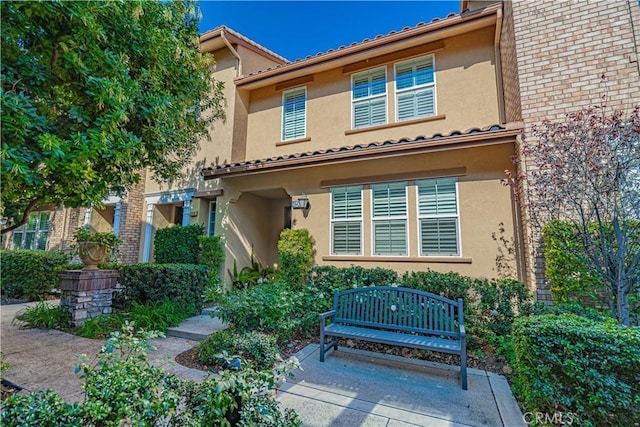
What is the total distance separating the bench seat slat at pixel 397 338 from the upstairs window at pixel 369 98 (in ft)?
20.6

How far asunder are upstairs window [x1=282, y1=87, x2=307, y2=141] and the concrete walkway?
7.09 meters

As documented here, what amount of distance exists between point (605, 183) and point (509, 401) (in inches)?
127

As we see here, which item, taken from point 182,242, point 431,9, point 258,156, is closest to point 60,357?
point 182,242

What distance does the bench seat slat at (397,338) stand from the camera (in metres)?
4.30

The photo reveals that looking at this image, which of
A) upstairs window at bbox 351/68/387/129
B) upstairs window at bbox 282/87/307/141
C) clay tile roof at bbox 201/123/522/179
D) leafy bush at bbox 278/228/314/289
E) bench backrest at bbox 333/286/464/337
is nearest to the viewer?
bench backrest at bbox 333/286/464/337

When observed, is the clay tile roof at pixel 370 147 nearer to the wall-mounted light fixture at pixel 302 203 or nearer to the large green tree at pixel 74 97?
the wall-mounted light fixture at pixel 302 203

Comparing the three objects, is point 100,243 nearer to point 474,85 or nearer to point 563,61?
point 474,85

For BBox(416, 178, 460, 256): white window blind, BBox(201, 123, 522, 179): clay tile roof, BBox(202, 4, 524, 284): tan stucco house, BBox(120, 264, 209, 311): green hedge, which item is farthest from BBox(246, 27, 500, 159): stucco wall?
Result: BBox(120, 264, 209, 311): green hedge

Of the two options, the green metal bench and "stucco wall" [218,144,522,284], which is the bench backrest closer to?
the green metal bench

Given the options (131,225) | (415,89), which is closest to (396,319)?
(415,89)

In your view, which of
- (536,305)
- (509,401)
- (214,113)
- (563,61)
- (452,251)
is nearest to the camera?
(509,401)

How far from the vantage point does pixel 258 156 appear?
427 inches

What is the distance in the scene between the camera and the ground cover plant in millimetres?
2070

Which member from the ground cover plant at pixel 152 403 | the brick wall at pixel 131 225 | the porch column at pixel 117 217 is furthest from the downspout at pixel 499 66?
the porch column at pixel 117 217
